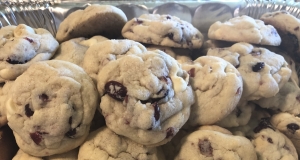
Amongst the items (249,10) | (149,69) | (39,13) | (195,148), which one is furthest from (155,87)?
(249,10)

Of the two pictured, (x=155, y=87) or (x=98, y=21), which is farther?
(x=98, y=21)

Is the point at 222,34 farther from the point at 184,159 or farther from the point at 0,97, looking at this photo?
the point at 0,97

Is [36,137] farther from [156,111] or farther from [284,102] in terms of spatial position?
[284,102]

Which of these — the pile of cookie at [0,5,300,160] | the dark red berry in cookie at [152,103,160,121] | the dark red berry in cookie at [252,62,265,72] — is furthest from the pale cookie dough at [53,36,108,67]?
the dark red berry in cookie at [252,62,265,72]

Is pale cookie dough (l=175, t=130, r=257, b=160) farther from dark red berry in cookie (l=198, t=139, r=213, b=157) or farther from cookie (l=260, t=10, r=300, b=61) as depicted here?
cookie (l=260, t=10, r=300, b=61)

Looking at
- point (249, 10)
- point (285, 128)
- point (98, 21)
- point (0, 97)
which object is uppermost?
point (98, 21)

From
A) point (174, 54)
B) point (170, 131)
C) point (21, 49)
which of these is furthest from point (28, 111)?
point (174, 54)

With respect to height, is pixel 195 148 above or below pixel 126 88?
below
